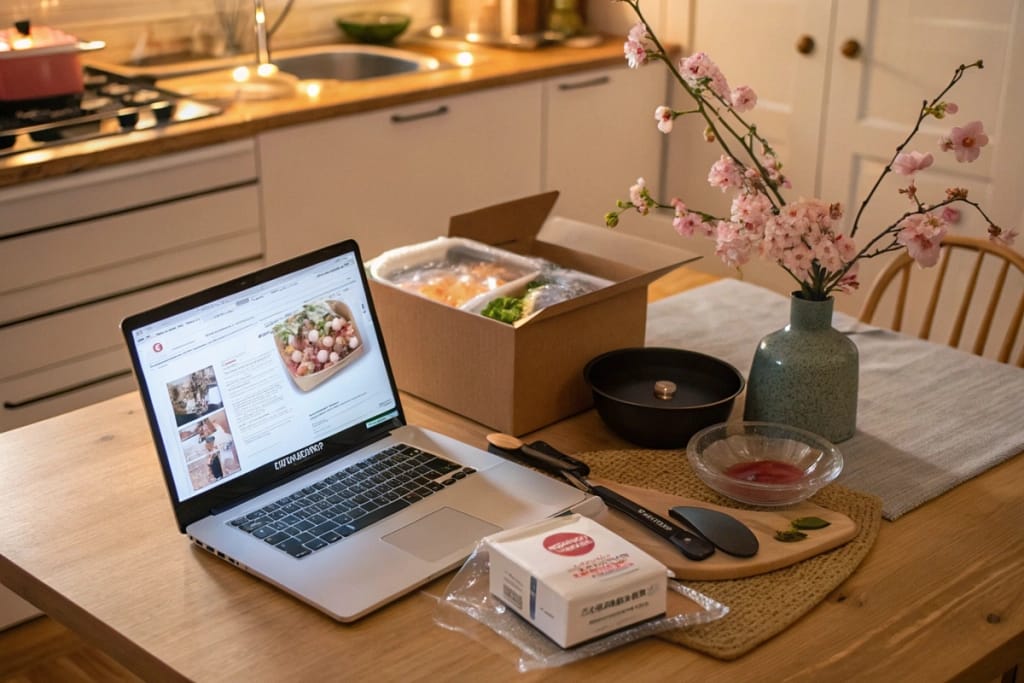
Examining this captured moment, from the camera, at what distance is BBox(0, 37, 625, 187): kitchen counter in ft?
8.63

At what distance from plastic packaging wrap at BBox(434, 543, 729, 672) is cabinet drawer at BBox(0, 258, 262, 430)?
5.40 ft

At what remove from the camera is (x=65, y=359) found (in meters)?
2.75

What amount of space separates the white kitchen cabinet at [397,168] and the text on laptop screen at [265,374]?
1517mm

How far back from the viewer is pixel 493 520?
1.44 metres

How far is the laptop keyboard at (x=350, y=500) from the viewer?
1.41m

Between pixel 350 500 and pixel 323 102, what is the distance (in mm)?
1802

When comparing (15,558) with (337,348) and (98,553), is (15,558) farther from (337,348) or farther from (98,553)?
(337,348)

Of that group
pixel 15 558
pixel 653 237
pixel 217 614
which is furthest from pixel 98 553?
pixel 653 237

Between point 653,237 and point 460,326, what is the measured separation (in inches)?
100

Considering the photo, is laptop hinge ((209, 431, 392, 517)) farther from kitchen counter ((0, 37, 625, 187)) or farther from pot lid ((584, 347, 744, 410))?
kitchen counter ((0, 37, 625, 187))

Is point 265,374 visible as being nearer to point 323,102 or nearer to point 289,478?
point 289,478

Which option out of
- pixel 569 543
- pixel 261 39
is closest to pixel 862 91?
pixel 261 39

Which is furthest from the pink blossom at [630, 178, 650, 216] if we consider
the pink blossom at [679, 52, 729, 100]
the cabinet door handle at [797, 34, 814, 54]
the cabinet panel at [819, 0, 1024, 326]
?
the cabinet door handle at [797, 34, 814, 54]

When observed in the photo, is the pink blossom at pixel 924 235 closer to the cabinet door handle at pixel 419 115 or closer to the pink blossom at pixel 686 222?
the pink blossom at pixel 686 222
